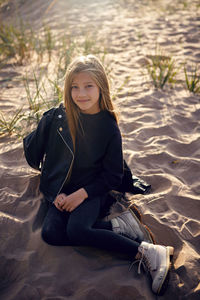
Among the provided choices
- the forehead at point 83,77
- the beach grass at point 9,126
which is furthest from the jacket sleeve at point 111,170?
the beach grass at point 9,126

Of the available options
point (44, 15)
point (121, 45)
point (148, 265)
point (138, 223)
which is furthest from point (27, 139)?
point (44, 15)

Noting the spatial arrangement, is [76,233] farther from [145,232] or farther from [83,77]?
[83,77]

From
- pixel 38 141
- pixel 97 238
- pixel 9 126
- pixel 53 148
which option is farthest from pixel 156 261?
pixel 9 126

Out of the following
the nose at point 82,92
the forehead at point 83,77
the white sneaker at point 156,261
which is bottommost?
the white sneaker at point 156,261

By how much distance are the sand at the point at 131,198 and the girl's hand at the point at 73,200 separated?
0.81ft

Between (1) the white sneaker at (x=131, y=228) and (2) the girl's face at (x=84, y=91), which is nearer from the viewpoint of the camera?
(2) the girl's face at (x=84, y=91)

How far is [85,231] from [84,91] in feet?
2.74

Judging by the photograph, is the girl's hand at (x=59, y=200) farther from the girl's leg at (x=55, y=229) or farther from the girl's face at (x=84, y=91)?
the girl's face at (x=84, y=91)

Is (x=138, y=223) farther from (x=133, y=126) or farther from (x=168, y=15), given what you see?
(x=168, y=15)

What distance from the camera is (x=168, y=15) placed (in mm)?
6219

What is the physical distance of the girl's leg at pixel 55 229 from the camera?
1584 millimetres

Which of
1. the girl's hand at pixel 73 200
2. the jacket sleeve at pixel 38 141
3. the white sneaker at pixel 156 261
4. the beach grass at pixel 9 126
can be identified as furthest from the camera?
the beach grass at pixel 9 126

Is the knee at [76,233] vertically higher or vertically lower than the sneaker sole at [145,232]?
higher

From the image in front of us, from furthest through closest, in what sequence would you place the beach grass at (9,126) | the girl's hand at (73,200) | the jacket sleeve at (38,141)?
1. the beach grass at (9,126)
2. the jacket sleeve at (38,141)
3. the girl's hand at (73,200)
